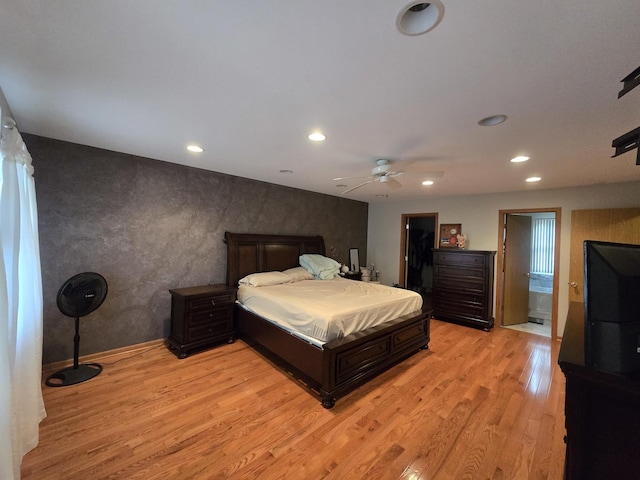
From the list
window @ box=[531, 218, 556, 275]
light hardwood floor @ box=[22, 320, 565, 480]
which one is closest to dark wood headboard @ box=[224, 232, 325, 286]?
light hardwood floor @ box=[22, 320, 565, 480]

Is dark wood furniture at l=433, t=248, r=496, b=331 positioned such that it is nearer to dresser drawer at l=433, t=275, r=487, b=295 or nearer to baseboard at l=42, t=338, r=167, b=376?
dresser drawer at l=433, t=275, r=487, b=295

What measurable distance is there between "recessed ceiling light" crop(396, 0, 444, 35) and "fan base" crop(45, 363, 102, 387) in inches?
146

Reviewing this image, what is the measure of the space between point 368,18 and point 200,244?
131 inches

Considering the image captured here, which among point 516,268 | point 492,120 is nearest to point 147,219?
point 492,120

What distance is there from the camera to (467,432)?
1977 mm

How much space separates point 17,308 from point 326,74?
7.47 feet

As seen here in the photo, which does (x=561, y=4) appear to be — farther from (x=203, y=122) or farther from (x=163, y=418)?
(x=163, y=418)

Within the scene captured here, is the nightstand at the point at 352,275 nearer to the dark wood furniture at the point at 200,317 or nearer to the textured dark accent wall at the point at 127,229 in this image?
the textured dark accent wall at the point at 127,229

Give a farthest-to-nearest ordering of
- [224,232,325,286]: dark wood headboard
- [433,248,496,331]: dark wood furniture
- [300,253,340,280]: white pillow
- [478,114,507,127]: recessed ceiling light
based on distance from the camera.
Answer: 1. [300,253,340,280]: white pillow
2. [433,248,496,331]: dark wood furniture
3. [224,232,325,286]: dark wood headboard
4. [478,114,507,127]: recessed ceiling light

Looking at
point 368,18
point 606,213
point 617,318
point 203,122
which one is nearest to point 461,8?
point 368,18

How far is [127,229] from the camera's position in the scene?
3029 mm

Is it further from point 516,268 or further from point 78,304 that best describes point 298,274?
point 516,268

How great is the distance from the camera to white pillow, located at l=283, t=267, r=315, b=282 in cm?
411

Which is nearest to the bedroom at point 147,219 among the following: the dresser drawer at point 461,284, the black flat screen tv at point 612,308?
the dresser drawer at point 461,284
